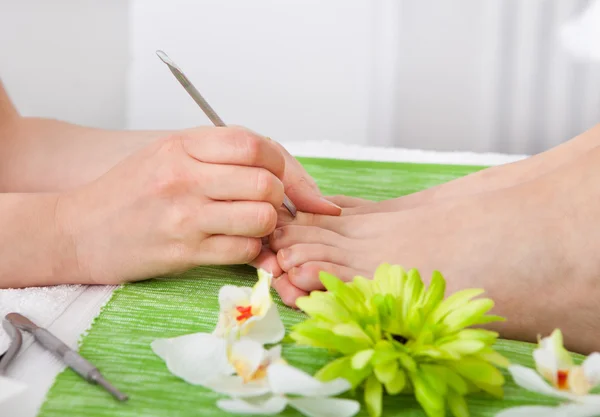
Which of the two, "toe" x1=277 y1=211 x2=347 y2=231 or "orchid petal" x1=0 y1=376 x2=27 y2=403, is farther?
"toe" x1=277 y1=211 x2=347 y2=231

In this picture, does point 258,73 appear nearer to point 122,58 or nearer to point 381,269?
point 122,58

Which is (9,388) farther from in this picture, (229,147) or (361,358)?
(229,147)

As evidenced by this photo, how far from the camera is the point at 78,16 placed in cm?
243

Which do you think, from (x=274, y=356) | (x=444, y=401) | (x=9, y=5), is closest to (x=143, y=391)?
(x=274, y=356)

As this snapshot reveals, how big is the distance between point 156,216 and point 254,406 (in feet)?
1.08

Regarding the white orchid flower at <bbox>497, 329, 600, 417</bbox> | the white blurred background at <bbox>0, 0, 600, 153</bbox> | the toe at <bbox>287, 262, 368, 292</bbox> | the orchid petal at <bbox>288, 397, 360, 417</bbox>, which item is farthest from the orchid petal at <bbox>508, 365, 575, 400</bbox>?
the white blurred background at <bbox>0, 0, 600, 153</bbox>

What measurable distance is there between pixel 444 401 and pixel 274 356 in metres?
0.13

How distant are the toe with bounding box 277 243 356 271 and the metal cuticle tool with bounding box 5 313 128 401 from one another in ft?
0.90

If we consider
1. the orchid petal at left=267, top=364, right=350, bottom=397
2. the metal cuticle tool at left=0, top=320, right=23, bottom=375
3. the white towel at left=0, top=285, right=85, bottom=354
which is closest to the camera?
the orchid petal at left=267, top=364, right=350, bottom=397

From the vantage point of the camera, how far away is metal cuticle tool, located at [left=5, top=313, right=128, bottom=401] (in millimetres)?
561

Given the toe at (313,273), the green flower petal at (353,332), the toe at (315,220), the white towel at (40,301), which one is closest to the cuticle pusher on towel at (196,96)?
the toe at (315,220)

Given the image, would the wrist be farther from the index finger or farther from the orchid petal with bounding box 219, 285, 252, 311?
the orchid petal with bounding box 219, 285, 252, 311

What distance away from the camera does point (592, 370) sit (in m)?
0.53

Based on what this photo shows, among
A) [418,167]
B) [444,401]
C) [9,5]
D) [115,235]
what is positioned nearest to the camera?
[444,401]
